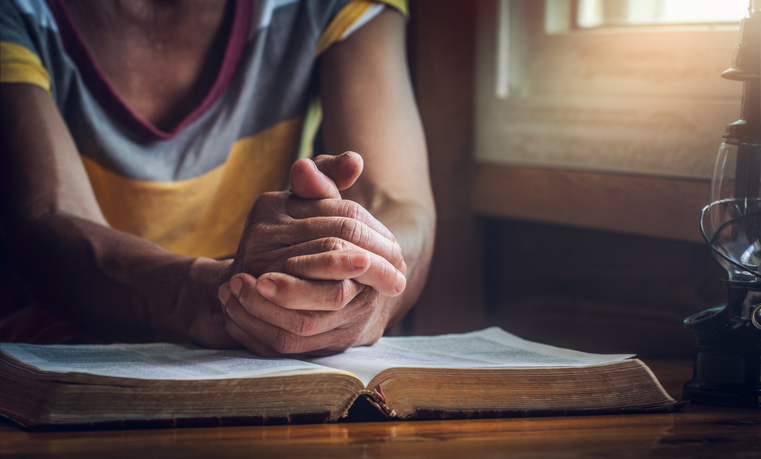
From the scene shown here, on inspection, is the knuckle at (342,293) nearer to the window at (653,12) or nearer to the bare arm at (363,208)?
the bare arm at (363,208)

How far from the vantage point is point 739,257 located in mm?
629

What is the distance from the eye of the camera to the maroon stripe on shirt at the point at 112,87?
110 centimetres

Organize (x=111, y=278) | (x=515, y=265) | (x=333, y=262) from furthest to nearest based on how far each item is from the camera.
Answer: (x=515, y=265)
(x=111, y=278)
(x=333, y=262)

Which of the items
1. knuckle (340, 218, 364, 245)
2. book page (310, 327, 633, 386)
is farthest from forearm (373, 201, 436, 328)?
knuckle (340, 218, 364, 245)

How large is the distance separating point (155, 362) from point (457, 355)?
269 mm

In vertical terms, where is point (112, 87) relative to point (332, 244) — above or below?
above

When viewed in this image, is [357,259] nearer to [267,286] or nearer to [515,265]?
[267,286]

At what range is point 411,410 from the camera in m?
0.52

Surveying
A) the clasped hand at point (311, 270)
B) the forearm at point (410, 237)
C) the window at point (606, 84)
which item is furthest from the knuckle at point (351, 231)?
the window at point (606, 84)

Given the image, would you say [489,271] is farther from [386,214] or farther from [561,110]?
[386,214]

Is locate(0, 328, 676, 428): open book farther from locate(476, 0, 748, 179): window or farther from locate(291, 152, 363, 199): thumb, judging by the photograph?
locate(476, 0, 748, 179): window

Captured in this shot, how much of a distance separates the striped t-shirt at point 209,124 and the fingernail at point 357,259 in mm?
668

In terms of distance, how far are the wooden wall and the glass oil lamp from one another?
1.45 feet

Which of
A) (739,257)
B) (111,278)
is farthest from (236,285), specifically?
(739,257)
